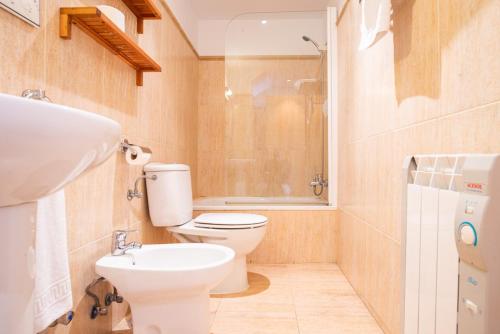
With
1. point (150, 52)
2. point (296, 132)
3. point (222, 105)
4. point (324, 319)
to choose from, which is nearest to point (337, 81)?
point (296, 132)

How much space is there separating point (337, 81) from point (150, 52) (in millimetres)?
1456

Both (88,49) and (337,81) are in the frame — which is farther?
(337,81)

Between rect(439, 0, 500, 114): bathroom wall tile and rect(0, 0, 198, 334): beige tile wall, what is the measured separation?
126 centimetres

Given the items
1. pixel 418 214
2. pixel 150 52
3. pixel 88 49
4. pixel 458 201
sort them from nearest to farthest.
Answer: pixel 458 201
pixel 418 214
pixel 88 49
pixel 150 52

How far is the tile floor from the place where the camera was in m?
1.68

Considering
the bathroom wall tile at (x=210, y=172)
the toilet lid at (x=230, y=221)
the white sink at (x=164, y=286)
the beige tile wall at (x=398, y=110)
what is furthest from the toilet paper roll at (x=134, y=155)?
the bathroom wall tile at (x=210, y=172)

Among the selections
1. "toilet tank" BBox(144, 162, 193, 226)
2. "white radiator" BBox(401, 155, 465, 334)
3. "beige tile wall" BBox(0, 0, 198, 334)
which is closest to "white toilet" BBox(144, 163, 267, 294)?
"toilet tank" BBox(144, 162, 193, 226)

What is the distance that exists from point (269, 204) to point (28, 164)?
7.79ft

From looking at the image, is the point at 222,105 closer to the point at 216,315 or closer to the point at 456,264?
the point at 216,315

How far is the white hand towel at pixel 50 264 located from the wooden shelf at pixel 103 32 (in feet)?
2.01

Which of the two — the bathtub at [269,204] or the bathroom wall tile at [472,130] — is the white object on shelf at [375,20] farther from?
the bathtub at [269,204]

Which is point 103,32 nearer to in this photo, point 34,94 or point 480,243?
point 34,94

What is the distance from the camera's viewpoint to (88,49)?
1359mm

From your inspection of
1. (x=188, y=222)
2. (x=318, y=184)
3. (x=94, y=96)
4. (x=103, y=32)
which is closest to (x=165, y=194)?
(x=188, y=222)
